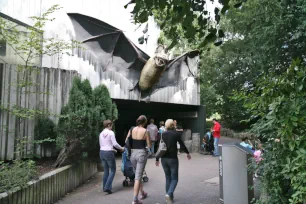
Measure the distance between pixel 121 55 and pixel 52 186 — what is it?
700 cm

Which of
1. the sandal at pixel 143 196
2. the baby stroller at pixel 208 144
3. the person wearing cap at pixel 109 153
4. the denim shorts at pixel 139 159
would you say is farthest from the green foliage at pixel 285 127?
the baby stroller at pixel 208 144

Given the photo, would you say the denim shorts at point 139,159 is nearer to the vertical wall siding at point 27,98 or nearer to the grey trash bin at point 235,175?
the grey trash bin at point 235,175

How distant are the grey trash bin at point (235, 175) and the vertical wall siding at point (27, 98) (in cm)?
444

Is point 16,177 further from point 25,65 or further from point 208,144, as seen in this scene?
point 208,144

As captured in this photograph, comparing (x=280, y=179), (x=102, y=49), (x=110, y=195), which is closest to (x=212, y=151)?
(x=102, y=49)

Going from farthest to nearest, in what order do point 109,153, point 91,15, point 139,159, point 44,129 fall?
point 91,15
point 44,129
point 109,153
point 139,159

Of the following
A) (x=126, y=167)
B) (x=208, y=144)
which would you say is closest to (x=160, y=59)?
(x=208, y=144)

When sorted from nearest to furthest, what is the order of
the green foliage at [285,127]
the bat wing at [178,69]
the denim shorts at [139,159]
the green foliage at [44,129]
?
the green foliage at [285,127]
the denim shorts at [139,159]
the green foliage at [44,129]
the bat wing at [178,69]

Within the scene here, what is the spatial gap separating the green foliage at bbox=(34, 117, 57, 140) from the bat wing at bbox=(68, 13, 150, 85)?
4.00 metres

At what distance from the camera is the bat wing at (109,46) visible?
35.9 ft

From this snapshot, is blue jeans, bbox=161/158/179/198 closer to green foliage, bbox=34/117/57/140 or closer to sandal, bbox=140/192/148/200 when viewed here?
sandal, bbox=140/192/148/200

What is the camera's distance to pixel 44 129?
782 cm

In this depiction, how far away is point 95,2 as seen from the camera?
11.5 meters

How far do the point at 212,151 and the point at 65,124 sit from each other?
28.2 feet
